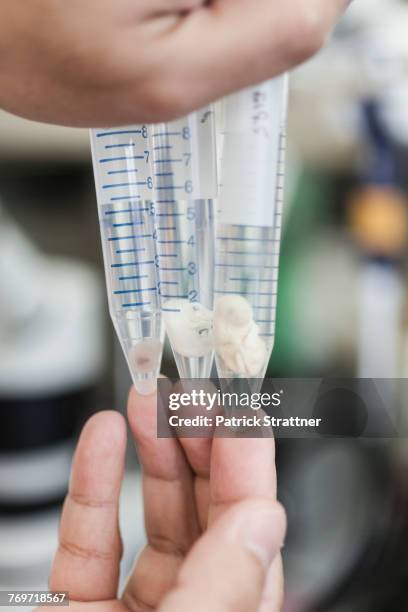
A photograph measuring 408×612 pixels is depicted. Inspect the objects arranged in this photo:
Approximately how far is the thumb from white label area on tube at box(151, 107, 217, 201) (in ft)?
0.69

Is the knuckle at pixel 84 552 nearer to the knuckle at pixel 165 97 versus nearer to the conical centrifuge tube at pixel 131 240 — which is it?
the conical centrifuge tube at pixel 131 240

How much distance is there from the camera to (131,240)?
521 millimetres

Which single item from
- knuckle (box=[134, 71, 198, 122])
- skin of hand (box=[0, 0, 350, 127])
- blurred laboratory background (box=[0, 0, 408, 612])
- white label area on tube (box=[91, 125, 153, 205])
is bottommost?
blurred laboratory background (box=[0, 0, 408, 612])

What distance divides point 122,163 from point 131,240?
0.18 ft


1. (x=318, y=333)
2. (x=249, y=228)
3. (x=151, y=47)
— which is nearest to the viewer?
(x=151, y=47)

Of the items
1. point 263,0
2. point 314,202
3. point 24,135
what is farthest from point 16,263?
point 263,0

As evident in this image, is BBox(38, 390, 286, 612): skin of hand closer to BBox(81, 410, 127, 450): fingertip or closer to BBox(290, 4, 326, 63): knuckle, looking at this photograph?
BBox(81, 410, 127, 450): fingertip

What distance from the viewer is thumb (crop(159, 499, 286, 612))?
43 cm

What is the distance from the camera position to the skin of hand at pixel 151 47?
364 mm

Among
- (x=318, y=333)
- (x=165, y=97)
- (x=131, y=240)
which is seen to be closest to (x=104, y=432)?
(x=131, y=240)

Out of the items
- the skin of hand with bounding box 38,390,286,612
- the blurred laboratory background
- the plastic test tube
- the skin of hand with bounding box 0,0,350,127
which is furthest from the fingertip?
the blurred laboratory background

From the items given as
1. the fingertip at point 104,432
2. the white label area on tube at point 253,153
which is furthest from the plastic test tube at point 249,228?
the fingertip at point 104,432

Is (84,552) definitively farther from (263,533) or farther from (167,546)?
(263,533)

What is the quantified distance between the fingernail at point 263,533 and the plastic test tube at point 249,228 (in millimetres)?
96
